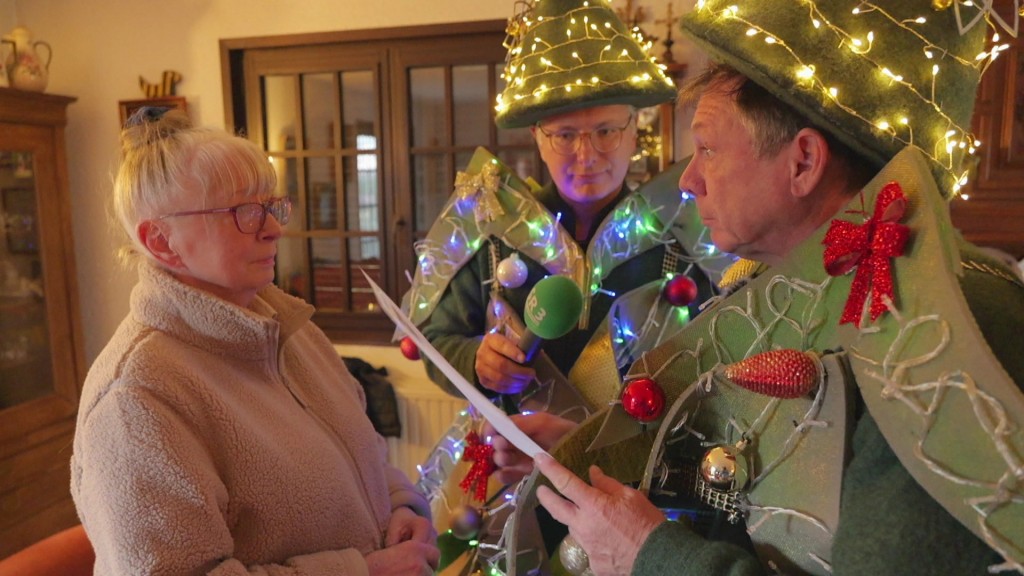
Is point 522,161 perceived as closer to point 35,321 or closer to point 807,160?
Result: point 807,160

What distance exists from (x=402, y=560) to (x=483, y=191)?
2.83 feet

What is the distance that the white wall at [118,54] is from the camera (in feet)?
10.0

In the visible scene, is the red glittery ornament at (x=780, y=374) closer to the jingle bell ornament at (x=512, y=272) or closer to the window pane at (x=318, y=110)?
the jingle bell ornament at (x=512, y=272)

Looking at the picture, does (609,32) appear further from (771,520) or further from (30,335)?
(30,335)

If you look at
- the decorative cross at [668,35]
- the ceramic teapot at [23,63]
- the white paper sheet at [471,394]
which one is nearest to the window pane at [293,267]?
the ceramic teapot at [23,63]

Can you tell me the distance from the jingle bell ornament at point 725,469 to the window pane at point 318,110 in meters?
2.74

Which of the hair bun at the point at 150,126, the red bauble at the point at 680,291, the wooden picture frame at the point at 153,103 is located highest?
the wooden picture frame at the point at 153,103

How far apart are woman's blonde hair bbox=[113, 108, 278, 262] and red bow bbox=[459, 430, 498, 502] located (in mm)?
670

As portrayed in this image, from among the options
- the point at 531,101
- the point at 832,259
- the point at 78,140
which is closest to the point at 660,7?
the point at 531,101

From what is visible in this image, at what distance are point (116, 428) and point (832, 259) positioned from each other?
891mm

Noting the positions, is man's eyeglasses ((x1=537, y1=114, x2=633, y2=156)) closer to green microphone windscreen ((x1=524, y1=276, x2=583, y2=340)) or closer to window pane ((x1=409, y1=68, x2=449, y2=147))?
green microphone windscreen ((x1=524, y1=276, x2=583, y2=340))

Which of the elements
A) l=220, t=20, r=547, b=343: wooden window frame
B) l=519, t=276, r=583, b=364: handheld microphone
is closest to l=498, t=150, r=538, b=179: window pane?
l=220, t=20, r=547, b=343: wooden window frame

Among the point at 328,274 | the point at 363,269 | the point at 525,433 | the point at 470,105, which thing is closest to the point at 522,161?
the point at 470,105

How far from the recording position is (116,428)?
860 mm
